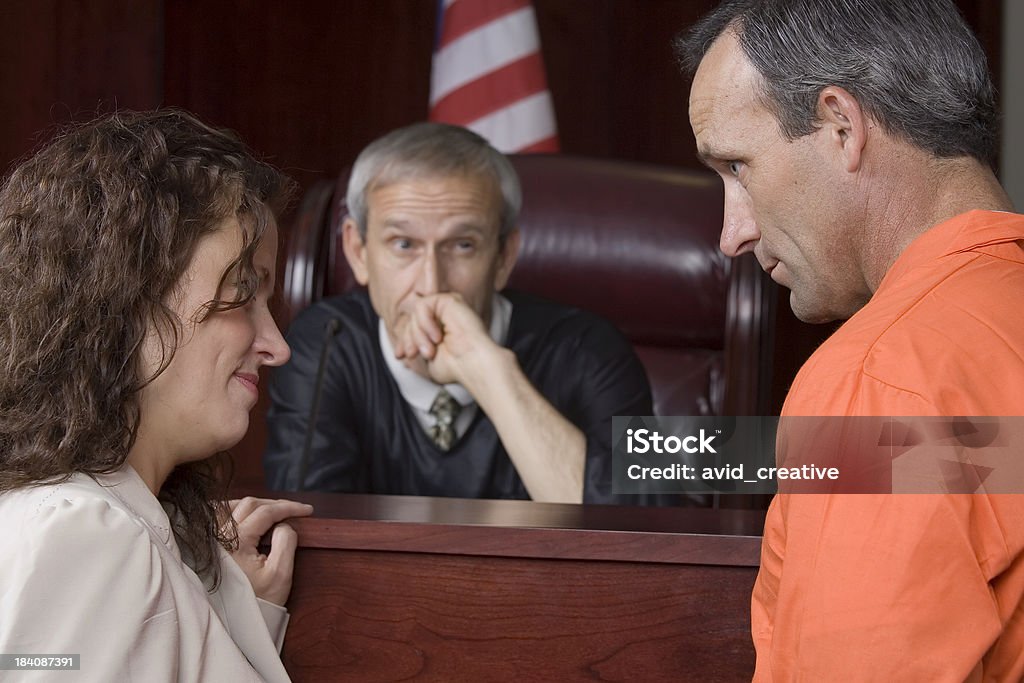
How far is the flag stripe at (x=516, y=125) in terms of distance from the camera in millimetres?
3330

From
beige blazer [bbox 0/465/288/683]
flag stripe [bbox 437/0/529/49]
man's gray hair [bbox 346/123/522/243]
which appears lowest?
beige blazer [bbox 0/465/288/683]

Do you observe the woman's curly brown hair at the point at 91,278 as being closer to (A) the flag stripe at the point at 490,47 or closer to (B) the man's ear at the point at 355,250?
(B) the man's ear at the point at 355,250

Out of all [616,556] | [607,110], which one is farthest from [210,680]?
[607,110]

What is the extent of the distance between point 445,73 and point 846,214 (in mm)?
2552

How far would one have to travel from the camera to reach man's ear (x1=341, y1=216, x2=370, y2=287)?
2416mm

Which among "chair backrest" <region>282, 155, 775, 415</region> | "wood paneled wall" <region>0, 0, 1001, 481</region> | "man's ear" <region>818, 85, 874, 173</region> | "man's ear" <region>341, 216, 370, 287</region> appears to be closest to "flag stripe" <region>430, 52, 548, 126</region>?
"wood paneled wall" <region>0, 0, 1001, 481</region>

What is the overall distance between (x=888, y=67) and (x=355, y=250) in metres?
1.63

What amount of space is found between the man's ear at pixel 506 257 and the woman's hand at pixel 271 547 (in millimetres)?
1245

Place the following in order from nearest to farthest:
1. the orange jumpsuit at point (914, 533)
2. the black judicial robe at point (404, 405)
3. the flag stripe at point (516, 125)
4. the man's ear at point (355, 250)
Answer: the orange jumpsuit at point (914, 533) < the black judicial robe at point (404, 405) < the man's ear at point (355, 250) < the flag stripe at point (516, 125)

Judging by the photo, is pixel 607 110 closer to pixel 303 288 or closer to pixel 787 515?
pixel 303 288

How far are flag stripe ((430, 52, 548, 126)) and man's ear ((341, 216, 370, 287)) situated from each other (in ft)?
3.25

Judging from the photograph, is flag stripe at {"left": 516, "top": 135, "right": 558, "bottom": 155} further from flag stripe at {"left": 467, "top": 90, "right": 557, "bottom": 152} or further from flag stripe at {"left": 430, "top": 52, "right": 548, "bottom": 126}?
flag stripe at {"left": 430, "top": 52, "right": 548, "bottom": 126}

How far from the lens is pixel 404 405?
235 cm

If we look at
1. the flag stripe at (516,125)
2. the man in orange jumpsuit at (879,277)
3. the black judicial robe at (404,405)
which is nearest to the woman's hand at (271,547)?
the man in orange jumpsuit at (879,277)
